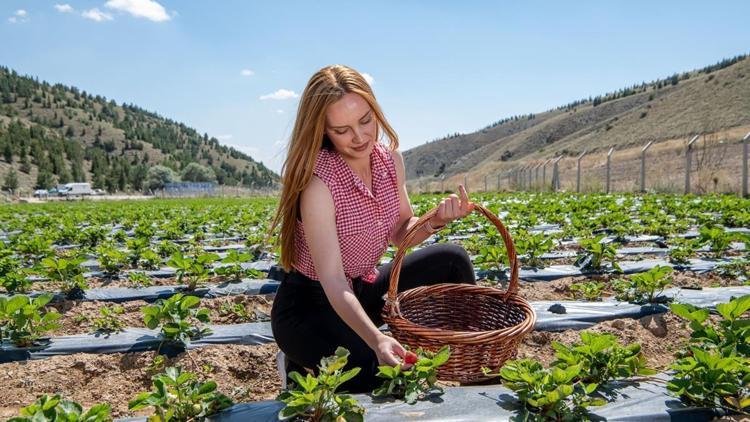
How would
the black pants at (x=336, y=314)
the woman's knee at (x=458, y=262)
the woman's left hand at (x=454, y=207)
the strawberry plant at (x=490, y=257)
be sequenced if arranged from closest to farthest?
the black pants at (x=336, y=314) → the woman's left hand at (x=454, y=207) → the woman's knee at (x=458, y=262) → the strawberry plant at (x=490, y=257)

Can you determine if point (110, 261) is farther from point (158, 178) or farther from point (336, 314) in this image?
point (158, 178)

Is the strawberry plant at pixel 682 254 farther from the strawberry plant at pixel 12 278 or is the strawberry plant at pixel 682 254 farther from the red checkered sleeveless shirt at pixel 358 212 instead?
the strawberry plant at pixel 12 278

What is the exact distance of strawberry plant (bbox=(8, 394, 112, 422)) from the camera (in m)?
1.19

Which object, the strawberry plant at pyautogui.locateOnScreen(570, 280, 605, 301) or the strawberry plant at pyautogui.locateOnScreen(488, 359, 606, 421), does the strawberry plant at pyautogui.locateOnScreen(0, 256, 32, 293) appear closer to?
the strawberry plant at pyautogui.locateOnScreen(488, 359, 606, 421)

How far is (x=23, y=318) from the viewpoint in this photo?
243 cm

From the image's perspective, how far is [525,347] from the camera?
2672 millimetres

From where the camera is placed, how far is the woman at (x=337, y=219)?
185 centimetres

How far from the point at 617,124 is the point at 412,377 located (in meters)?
57.2

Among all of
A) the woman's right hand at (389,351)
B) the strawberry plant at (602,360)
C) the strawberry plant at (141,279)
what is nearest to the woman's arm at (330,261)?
the woman's right hand at (389,351)

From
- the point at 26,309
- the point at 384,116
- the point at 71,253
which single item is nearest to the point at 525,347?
the point at 384,116

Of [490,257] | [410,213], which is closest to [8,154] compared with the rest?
[490,257]

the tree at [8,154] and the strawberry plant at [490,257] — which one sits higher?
the tree at [8,154]

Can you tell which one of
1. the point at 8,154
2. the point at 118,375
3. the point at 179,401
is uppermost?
the point at 8,154

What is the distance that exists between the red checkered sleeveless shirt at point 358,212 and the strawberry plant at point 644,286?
1.50 meters
